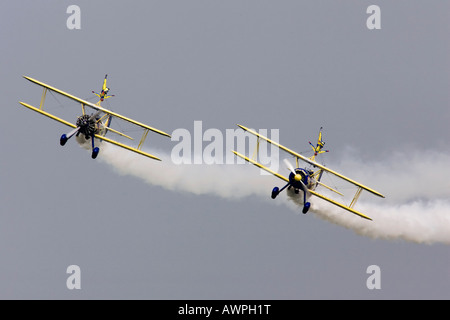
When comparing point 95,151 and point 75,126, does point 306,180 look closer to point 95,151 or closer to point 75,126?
point 95,151

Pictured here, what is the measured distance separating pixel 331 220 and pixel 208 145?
40.5 feet

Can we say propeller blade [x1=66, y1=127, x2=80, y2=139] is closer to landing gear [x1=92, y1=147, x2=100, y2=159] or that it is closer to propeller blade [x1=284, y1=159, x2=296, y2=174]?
landing gear [x1=92, y1=147, x2=100, y2=159]

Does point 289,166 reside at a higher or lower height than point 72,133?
lower

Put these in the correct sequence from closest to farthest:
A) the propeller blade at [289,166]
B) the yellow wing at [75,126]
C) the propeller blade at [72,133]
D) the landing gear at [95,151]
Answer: the propeller blade at [72,133]
the propeller blade at [289,166]
the landing gear at [95,151]
the yellow wing at [75,126]

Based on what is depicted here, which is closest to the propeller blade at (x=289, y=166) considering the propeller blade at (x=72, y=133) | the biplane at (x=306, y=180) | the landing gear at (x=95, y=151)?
the biplane at (x=306, y=180)

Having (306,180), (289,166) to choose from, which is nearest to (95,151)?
(289,166)

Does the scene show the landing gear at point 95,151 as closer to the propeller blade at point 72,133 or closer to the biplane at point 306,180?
the propeller blade at point 72,133

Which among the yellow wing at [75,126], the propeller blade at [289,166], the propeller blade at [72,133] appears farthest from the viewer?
the yellow wing at [75,126]

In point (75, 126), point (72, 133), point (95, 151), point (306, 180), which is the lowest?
point (306, 180)

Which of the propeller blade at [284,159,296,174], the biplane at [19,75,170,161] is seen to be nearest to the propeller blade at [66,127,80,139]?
the biplane at [19,75,170,161]

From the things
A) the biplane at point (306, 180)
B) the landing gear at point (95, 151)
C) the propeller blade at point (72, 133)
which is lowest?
the biplane at point (306, 180)
